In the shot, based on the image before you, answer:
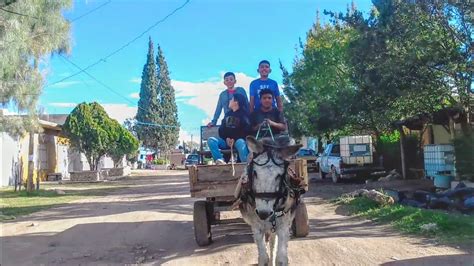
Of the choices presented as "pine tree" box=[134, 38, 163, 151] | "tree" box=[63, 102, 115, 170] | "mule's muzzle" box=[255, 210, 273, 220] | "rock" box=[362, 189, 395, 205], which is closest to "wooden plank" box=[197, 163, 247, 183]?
"mule's muzzle" box=[255, 210, 273, 220]

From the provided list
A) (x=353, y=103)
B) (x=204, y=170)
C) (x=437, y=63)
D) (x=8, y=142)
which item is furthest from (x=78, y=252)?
(x=8, y=142)

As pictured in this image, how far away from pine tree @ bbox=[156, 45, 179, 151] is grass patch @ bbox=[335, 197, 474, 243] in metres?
75.0

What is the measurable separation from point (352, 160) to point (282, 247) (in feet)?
60.4

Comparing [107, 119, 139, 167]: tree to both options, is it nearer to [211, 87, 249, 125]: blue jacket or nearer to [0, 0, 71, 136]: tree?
[0, 0, 71, 136]: tree

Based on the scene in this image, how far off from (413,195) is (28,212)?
11088 millimetres

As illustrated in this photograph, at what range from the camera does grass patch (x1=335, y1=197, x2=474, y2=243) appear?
28.9 feet

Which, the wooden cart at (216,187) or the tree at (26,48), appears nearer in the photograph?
the wooden cart at (216,187)

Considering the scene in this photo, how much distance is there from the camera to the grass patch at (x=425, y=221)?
28.9ft

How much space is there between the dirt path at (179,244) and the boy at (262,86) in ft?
7.81

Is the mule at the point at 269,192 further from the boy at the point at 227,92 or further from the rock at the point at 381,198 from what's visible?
the rock at the point at 381,198

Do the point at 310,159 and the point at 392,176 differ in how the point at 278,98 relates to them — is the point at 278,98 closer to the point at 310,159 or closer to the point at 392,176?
the point at 392,176

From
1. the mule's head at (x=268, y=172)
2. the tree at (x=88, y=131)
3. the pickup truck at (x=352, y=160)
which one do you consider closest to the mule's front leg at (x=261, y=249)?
the mule's head at (x=268, y=172)

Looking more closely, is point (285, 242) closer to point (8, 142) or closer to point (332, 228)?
point (332, 228)

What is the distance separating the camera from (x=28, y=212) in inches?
571
